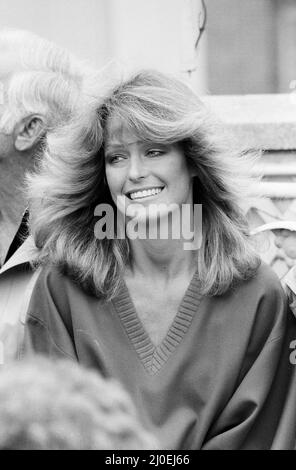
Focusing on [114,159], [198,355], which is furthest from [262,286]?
[114,159]

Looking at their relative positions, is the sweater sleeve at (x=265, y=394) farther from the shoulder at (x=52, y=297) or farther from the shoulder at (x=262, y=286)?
the shoulder at (x=52, y=297)

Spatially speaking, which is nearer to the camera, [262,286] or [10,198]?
[262,286]

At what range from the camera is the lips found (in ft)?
7.21

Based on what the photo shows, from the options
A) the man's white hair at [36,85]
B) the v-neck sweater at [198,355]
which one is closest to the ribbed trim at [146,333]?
the v-neck sweater at [198,355]

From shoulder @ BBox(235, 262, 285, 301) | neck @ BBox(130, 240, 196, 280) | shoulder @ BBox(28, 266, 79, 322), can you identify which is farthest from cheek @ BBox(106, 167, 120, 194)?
shoulder @ BBox(235, 262, 285, 301)

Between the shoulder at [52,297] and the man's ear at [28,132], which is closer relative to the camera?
the shoulder at [52,297]

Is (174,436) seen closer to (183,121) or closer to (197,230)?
(197,230)

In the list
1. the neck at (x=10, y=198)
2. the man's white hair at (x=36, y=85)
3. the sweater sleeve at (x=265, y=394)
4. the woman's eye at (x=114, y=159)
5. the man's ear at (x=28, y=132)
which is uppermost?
the man's white hair at (x=36, y=85)

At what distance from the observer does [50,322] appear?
7.27 ft

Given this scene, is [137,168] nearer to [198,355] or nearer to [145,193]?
[145,193]

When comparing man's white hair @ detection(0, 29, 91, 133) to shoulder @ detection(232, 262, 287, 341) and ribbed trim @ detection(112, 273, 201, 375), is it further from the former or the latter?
shoulder @ detection(232, 262, 287, 341)

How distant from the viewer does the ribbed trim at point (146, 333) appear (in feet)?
6.99

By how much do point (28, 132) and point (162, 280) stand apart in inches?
30.3

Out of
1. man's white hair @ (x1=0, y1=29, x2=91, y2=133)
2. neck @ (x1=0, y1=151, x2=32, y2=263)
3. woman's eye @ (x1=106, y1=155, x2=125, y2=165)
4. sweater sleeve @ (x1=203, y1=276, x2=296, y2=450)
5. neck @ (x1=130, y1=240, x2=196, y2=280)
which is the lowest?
sweater sleeve @ (x1=203, y1=276, x2=296, y2=450)
